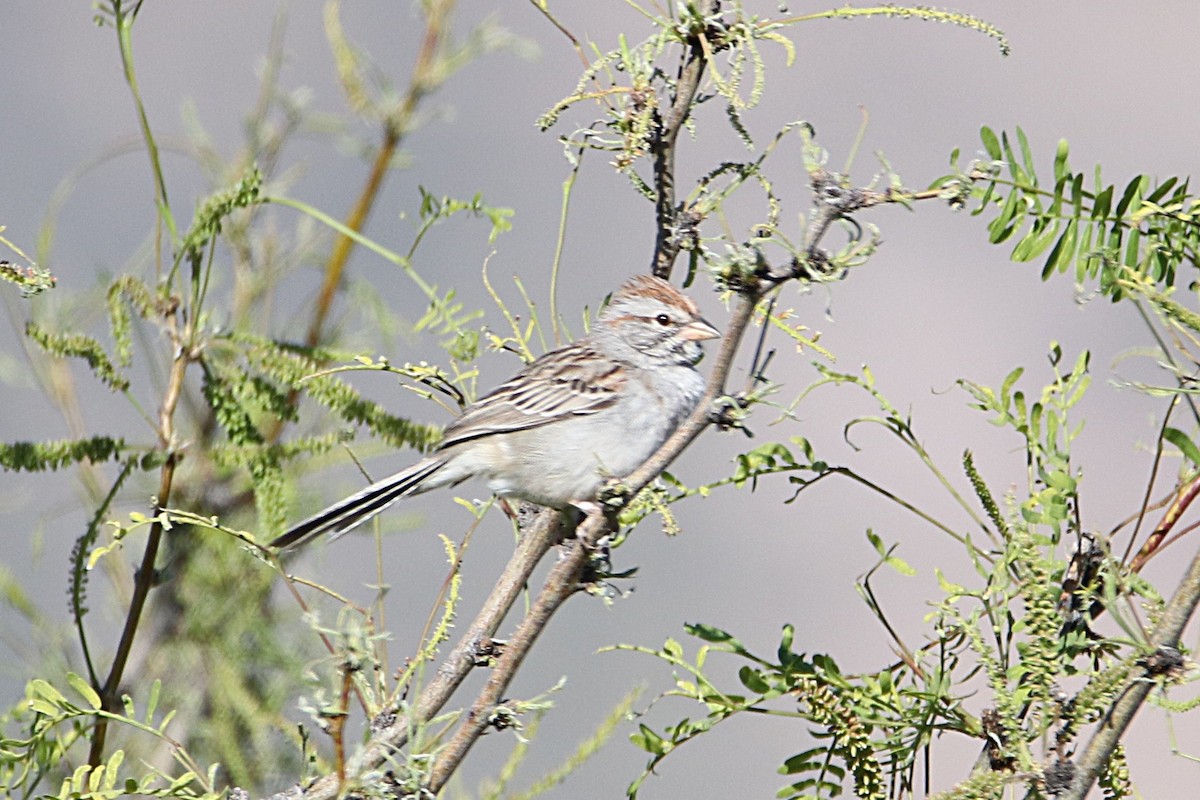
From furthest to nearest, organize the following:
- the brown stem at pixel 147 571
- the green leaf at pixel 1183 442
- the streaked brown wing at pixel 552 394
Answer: the streaked brown wing at pixel 552 394
the brown stem at pixel 147 571
the green leaf at pixel 1183 442

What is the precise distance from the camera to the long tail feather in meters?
1.64

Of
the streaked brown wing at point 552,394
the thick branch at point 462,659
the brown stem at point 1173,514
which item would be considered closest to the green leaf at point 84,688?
the thick branch at point 462,659

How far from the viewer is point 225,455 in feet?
4.62

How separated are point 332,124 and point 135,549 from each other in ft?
2.12

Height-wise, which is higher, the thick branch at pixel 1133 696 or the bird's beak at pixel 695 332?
the bird's beak at pixel 695 332

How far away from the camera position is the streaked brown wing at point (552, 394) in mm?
2646

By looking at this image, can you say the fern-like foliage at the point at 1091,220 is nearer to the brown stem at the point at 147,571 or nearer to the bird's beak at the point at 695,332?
the brown stem at the point at 147,571

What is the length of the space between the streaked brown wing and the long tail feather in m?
0.23

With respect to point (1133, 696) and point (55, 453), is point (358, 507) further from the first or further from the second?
point (1133, 696)

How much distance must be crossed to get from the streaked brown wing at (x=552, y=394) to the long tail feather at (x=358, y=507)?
23 centimetres

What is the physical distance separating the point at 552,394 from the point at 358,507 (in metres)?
0.86

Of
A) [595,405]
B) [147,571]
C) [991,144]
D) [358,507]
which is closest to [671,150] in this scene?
[991,144]

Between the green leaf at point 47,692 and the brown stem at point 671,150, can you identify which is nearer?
the green leaf at point 47,692

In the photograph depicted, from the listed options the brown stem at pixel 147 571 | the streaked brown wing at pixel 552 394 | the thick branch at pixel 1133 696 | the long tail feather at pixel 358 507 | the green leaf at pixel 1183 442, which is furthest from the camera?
the streaked brown wing at pixel 552 394
